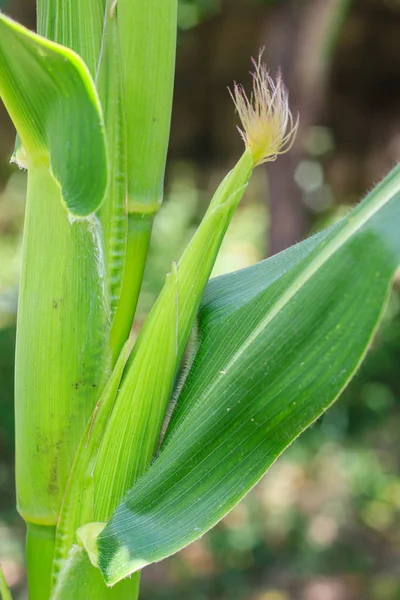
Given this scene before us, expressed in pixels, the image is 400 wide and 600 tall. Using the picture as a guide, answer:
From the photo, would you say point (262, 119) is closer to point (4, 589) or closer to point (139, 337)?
point (139, 337)

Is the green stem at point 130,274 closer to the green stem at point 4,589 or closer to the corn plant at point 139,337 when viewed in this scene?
the corn plant at point 139,337

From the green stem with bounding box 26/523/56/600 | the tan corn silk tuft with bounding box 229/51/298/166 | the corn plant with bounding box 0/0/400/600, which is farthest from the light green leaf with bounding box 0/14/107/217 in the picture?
the green stem with bounding box 26/523/56/600

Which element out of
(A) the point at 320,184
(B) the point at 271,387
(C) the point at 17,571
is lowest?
(C) the point at 17,571

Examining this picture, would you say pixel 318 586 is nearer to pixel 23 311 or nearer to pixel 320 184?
pixel 23 311

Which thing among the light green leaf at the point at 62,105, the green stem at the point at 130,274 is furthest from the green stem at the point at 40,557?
the light green leaf at the point at 62,105

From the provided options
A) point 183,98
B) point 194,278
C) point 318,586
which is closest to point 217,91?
point 183,98

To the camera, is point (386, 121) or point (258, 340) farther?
point (386, 121)
